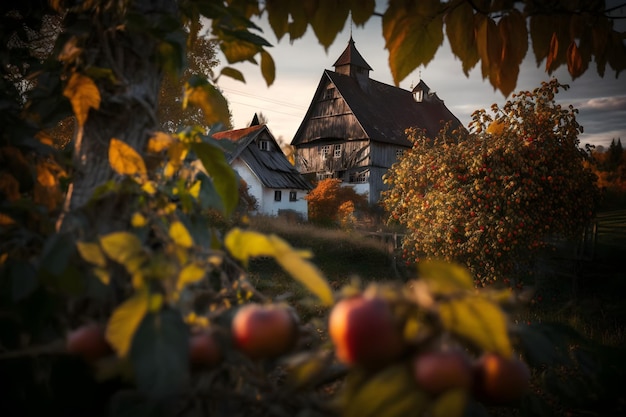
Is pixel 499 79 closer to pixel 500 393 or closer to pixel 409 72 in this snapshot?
pixel 409 72

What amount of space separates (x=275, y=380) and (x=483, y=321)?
56 centimetres

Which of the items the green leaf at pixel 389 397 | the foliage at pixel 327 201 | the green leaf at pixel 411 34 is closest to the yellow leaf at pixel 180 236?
the green leaf at pixel 389 397

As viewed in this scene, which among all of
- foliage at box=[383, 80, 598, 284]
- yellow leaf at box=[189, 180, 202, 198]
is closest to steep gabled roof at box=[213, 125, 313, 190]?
foliage at box=[383, 80, 598, 284]

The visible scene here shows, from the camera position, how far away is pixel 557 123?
267 inches

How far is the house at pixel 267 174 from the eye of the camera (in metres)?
19.1

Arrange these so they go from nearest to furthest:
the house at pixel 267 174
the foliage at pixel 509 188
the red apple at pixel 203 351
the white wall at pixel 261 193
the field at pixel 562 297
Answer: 1. the red apple at pixel 203 351
2. the field at pixel 562 297
3. the foliage at pixel 509 188
4. the house at pixel 267 174
5. the white wall at pixel 261 193

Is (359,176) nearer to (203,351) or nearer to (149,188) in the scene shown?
(149,188)

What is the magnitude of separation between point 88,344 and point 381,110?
25454 millimetres

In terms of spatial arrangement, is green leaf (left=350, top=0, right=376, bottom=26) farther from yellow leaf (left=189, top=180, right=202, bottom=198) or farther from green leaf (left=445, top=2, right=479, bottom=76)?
yellow leaf (left=189, top=180, right=202, bottom=198)

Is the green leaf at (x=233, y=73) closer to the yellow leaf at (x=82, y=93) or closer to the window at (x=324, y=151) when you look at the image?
the yellow leaf at (x=82, y=93)

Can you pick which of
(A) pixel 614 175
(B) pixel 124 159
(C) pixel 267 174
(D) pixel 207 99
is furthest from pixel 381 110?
(B) pixel 124 159

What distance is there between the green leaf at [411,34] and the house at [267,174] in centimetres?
1799

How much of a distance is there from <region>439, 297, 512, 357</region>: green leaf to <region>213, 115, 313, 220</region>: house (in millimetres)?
18662

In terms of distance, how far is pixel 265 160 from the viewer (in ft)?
65.3
